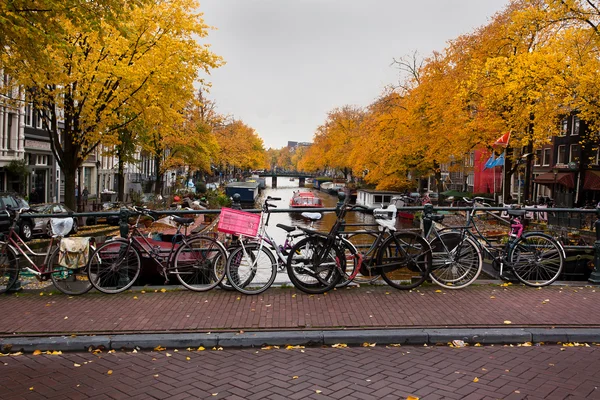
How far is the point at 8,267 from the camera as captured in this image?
7000mm

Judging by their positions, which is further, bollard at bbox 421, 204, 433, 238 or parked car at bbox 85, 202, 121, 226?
parked car at bbox 85, 202, 121, 226

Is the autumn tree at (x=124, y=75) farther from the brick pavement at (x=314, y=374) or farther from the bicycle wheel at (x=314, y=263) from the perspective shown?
the brick pavement at (x=314, y=374)

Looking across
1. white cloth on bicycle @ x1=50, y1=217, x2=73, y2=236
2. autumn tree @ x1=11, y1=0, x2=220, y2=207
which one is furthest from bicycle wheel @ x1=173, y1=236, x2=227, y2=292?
autumn tree @ x1=11, y1=0, x2=220, y2=207

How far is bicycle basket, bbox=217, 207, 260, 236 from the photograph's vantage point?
6910mm

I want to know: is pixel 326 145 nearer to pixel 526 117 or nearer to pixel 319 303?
pixel 526 117

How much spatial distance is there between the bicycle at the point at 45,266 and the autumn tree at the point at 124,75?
1052 cm

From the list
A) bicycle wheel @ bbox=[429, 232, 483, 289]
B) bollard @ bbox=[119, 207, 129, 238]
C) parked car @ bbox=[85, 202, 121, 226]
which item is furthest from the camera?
parked car @ bbox=[85, 202, 121, 226]

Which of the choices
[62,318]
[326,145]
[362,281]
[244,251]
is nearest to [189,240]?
[244,251]

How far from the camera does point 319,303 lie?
6.52m

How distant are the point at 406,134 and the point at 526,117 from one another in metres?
12.1

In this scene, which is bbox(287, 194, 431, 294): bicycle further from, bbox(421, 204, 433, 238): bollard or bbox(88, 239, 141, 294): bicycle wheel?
bbox(88, 239, 141, 294): bicycle wheel

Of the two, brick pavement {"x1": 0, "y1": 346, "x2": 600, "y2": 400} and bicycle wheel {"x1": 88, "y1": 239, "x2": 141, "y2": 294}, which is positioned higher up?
bicycle wheel {"x1": 88, "y1": 239, "x2": 141, "y2": 294}

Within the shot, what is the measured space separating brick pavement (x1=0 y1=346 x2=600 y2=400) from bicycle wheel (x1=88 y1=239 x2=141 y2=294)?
200cm

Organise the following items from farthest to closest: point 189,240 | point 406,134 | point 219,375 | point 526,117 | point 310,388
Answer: point 406,134 < point 526,117 < point 189,240 < point 219,375 < point 310,388
